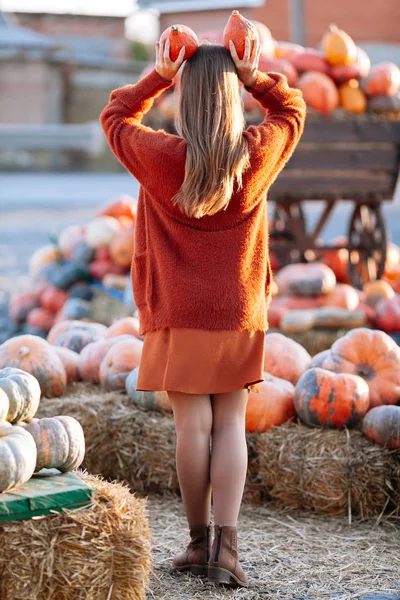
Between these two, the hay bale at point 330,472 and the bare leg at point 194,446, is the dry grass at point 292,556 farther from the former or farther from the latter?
the bare leg at point 194,446

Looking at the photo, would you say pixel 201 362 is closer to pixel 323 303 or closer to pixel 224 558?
pixel 224 558

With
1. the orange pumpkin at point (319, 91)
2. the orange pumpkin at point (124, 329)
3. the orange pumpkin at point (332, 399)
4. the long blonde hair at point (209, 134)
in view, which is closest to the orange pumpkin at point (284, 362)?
the orange pumpkin at point (332, 399)

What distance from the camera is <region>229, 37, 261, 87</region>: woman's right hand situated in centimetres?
299

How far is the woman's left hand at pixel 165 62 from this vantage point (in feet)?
9.77

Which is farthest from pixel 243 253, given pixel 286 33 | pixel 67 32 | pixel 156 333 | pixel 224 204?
pixel 67 32

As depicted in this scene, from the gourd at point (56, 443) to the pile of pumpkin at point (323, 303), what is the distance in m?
3.84

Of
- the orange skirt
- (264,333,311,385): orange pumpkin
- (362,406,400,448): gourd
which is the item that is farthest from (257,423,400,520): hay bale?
the orange skirt

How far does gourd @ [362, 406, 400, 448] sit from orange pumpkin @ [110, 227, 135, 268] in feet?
12.8

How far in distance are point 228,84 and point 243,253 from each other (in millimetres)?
564

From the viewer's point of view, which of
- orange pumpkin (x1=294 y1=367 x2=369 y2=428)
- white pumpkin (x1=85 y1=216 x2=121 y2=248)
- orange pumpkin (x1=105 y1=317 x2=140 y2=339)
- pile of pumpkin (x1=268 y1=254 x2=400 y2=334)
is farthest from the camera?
white pumpkin (x1=85 y1=216 x2=121 y2=248)

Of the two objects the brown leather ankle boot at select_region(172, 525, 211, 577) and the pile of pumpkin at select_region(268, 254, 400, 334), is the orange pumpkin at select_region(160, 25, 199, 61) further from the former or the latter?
the pile of pumpkin at select_region(268, 254, 400, 334)

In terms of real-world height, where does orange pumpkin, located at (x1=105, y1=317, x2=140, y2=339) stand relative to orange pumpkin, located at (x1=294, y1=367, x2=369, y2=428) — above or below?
above

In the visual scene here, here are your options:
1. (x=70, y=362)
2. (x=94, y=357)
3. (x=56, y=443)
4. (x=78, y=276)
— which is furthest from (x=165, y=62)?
(x=78, y=276)

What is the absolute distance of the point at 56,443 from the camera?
109 inches
